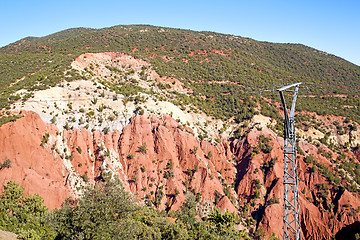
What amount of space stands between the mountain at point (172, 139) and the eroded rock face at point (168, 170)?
130mm

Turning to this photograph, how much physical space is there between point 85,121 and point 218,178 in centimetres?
1962

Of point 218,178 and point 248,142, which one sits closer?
point 218,178

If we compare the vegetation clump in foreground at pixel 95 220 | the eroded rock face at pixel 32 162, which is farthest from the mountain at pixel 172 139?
the vegetation clump in foreground at pixel 95 220

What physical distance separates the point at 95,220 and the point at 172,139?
2181 cm

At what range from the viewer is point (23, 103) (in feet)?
116

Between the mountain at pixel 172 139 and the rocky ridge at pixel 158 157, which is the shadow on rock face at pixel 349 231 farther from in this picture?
the rocky ridge at pixel 158 157

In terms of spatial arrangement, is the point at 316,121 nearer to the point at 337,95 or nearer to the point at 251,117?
the point at 251,117

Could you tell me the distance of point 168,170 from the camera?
38.1 meters

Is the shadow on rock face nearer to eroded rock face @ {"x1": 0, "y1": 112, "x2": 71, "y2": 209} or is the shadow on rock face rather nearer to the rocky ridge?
the rocky ridge

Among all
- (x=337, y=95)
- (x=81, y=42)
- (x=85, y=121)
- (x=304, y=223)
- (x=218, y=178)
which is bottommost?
(x=304, y=223)

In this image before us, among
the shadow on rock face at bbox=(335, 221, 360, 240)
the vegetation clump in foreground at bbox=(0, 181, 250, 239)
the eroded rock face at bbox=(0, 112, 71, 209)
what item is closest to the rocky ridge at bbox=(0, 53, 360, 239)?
the eroded rock face at bbox=(0, 112, 71, 209)

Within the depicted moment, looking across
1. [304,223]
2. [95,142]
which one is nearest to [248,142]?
[304,223]

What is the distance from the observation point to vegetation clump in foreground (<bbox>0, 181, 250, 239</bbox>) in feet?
67.3

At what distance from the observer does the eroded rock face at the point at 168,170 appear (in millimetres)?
32031
